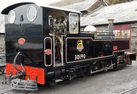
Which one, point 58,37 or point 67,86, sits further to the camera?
point 67,86

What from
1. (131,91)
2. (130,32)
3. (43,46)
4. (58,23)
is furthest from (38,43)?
(130,32)

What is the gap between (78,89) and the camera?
216 inches

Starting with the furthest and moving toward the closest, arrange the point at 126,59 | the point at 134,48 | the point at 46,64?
1. the point at 134,48
2. the point at 126,59
3. the point at 46,64

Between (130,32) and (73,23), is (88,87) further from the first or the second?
(130,32)

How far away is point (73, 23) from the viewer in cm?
564

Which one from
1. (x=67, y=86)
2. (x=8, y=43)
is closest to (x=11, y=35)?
(x=8, y=43)

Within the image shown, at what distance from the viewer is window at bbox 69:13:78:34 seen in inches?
218

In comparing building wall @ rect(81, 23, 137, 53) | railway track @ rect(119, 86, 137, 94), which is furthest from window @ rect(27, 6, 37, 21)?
building wall @ rect(81, 23, 137, 53)

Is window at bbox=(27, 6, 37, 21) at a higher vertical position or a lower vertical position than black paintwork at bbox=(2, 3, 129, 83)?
higher

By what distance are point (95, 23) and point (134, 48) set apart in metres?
5.20

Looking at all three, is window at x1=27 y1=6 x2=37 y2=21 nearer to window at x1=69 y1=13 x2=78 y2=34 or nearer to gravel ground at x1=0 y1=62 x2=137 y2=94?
window at x1=69 y1=13 x2=78 y2=34

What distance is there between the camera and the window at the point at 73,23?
5.54 m

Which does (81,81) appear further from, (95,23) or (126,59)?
(95,23)

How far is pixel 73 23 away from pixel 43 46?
1637 millimetres
